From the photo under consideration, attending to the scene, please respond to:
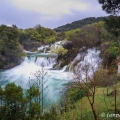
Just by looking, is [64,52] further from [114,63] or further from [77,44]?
[114,63]

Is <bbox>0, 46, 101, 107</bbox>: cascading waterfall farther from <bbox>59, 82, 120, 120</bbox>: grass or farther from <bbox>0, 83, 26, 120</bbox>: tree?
<bbox>0, 83, 26, 120</bbox>: tree

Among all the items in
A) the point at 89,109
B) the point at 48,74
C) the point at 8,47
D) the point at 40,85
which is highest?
the point at 8,47

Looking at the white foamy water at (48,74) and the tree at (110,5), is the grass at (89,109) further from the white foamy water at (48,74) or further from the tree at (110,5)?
the tree at (110,5)

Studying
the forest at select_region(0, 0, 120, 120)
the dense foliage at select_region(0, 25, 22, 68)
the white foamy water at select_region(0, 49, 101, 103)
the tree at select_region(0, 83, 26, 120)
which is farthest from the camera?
the dense foliage at select_region(0, 25, 22, 68)

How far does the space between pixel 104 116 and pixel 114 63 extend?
8.59 meters

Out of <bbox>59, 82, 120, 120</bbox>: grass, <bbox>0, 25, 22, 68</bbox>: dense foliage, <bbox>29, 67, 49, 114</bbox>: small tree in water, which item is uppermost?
<bbox>0, 25, 22, 68</bbox>: dense foliage

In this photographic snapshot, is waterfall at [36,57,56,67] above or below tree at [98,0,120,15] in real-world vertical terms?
below

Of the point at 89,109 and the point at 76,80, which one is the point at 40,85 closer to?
the point at 89,109

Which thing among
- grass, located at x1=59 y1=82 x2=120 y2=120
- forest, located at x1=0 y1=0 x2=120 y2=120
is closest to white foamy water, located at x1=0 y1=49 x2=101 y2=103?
forest, located at x1=0 y1=0 x2=120 y2=120

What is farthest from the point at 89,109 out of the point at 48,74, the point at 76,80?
the point at 48,74

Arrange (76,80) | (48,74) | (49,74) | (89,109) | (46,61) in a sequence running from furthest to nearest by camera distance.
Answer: (46,61) < (48,74) < (49,74) < (89,109) < (76,80)

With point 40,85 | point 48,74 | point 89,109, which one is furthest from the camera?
point 48,74

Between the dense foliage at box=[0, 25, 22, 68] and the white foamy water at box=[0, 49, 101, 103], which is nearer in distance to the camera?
the white foamy water at box=[0, 49, 101, 103]

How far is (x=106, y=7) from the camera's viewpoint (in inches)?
242
